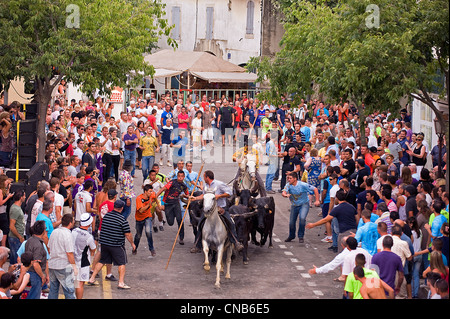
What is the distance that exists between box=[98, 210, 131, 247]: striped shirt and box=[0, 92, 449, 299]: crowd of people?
0.02m

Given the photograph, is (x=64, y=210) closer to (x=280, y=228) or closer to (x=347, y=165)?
(x=280, y=228)

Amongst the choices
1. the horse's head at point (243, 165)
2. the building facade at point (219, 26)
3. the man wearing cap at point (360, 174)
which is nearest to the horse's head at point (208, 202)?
the horse's head at point (243, 165)

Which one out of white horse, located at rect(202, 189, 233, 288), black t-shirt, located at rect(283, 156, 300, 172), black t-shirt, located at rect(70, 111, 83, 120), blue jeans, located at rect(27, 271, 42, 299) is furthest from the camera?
black t-shirt, located at rect(70, 111, 83, 120)

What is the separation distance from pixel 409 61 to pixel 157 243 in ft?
22.8

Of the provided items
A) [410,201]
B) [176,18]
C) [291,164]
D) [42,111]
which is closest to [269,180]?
[291,164]

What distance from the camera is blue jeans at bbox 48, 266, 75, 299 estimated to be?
13.2 m

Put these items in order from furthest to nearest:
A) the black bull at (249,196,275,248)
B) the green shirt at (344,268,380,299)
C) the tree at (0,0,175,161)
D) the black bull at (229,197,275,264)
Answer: the tree at (0,0,175,161), the black bull at (249,196,275,248), the black bull at (229,197,275,264), the green shirt at (344,268,380,299)

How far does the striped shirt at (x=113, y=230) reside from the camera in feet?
48.0

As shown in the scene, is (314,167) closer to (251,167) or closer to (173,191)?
(251,167)

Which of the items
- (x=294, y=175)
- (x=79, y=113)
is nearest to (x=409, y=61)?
(x=294, y=175)

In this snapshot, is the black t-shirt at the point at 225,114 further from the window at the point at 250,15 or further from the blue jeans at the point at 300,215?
the window at the point at 250,15

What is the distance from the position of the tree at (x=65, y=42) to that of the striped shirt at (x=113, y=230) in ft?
24.5

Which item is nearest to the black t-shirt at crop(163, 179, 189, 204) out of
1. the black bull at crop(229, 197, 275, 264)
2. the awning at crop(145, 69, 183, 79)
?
the black bull at crop(229, 197, 275, 264)

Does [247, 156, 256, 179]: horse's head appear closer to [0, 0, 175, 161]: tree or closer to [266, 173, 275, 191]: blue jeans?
[0, 0, 175, 161]: tree
